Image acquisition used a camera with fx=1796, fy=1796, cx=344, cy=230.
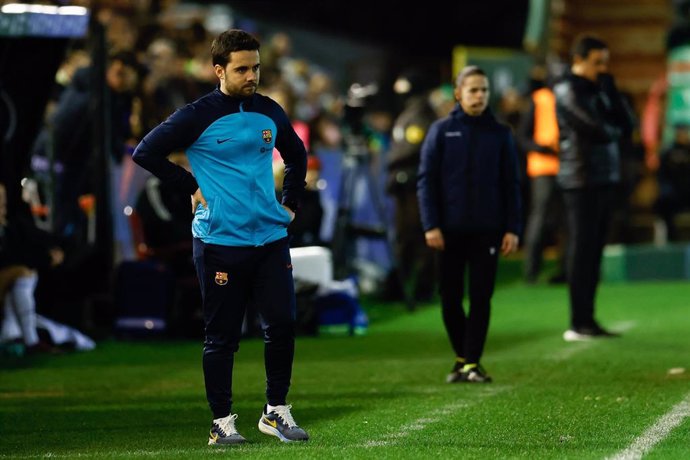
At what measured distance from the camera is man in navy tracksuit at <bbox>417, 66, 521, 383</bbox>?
10703 millimetres

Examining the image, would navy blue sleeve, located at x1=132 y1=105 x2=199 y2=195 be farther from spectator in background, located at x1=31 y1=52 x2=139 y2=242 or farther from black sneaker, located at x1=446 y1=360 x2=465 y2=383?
spectator in background, located at x1=31 y1=52 x2=139 y2=242

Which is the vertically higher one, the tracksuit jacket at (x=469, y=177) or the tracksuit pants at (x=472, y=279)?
the tracksuit jacket at (x=469, y=177)

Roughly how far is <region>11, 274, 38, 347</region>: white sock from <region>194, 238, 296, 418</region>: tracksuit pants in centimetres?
551

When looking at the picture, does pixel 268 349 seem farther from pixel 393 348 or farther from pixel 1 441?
pixel 393 348

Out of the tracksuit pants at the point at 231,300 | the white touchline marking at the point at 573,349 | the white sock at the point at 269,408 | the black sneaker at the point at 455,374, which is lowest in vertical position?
the white touchline marking at the point at 573,349

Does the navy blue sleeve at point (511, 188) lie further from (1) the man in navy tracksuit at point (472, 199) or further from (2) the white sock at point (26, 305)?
(2) the white sock at point (26, 305)

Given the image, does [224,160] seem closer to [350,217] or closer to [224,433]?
[224,433]

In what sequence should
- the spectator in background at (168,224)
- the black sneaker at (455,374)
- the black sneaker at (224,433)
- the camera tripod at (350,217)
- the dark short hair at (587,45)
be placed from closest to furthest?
the black sneaker at (224,433), the black sneaker at (455,374), the dark short hair at (587,45), the spectator in background at (168,224), the camera tripod at (350,217)

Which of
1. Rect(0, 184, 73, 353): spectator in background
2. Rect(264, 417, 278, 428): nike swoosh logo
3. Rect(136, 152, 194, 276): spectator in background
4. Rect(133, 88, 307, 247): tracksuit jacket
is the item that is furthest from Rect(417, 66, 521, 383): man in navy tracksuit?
Rect(136, 152, 194, 276): spectator in background

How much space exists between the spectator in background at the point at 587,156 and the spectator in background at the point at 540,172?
3.75m

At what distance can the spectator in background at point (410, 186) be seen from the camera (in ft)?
56.9

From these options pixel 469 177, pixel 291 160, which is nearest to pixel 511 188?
pixel 469 177

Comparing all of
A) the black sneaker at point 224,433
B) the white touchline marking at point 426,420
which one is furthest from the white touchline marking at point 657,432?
the black sneaker at point 224,433

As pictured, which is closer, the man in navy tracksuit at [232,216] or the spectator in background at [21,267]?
the man in navy tracksuit at [232,216]
